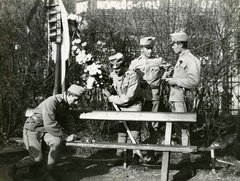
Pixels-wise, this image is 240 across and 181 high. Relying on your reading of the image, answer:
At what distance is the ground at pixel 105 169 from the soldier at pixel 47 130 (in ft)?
1.04

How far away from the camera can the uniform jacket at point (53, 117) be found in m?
4.28

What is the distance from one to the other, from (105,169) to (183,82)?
1729 mm

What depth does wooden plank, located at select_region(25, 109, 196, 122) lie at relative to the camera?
4.28 m

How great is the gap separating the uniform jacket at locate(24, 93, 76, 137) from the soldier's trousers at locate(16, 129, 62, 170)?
0.28 feet

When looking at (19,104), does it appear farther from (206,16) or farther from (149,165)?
(206,16)

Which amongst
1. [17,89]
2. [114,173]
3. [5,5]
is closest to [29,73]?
[17,89]

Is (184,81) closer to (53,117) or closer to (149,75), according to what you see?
(149,75)

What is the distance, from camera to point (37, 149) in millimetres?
4359

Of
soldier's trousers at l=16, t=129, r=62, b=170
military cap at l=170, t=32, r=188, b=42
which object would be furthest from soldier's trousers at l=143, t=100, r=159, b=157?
soldier's trousers at l=16, t=129, r=62, b=170

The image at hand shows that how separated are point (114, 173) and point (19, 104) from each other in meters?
2.39

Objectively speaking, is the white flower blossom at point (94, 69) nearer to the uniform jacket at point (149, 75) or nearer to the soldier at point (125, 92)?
the soldier at point (125, 92)

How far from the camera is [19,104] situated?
6277mm

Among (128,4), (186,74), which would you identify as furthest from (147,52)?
(128,4)

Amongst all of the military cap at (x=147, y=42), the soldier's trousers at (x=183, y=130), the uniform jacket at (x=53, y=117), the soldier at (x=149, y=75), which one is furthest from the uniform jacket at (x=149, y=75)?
the uniform jacket at (x=53, y=117)
